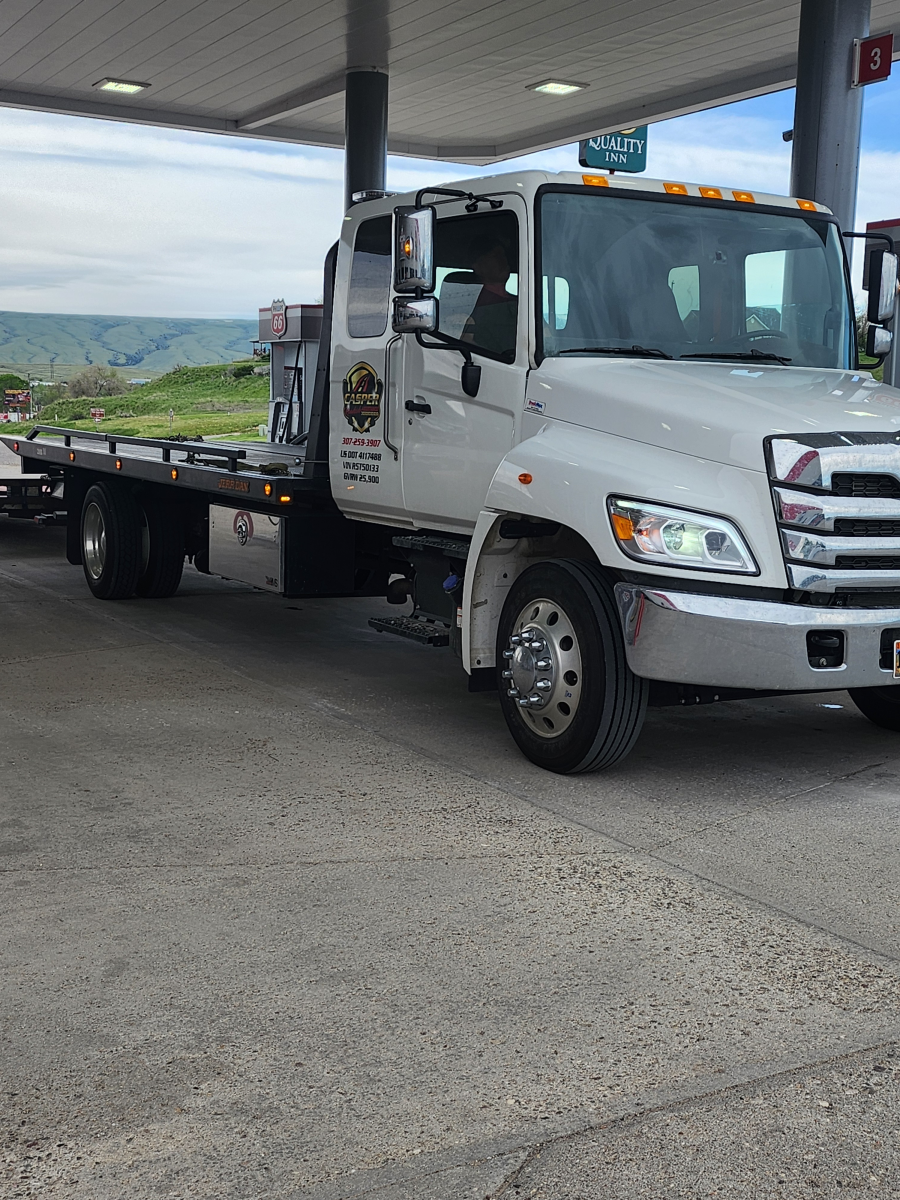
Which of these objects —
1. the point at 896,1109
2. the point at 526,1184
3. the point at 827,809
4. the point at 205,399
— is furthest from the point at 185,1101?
the point at 205,399

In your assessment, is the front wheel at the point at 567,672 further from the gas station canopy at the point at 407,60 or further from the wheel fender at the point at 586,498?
the gas station canopy at the point at 407,60

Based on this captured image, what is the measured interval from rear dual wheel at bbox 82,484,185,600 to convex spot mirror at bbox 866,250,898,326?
5.45m

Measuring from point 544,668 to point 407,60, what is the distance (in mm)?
12224

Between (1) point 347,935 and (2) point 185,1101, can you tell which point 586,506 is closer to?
(1) point 347,935

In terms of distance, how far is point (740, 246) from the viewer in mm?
6668

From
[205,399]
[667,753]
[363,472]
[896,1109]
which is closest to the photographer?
[896,1109]

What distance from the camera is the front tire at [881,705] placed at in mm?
6770

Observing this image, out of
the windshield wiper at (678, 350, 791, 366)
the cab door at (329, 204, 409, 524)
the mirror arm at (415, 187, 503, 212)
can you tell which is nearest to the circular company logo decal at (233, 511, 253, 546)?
the cab door at (329, 204, 409, 524)

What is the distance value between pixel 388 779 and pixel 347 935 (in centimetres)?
177

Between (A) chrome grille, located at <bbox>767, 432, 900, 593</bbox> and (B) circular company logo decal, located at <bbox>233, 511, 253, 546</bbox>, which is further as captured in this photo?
(B) circular company logo decal, located at <bbox>233, 511, 253, 546</bbox>

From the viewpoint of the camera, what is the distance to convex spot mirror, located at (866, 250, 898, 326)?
6867 mm

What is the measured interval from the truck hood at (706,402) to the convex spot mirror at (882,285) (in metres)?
0.77

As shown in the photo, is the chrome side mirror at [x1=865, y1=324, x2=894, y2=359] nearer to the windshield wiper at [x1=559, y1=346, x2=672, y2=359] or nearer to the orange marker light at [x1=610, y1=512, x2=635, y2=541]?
the windshield wiper at [x1=559, y1=346, x2=672, y2=359]

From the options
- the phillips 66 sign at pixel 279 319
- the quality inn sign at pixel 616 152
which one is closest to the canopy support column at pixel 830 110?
the quality inn sign at pixel 616 152
